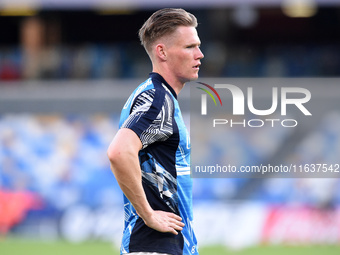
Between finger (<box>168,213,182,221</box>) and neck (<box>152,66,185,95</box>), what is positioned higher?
neck (<box>152,66,185,95</box>)

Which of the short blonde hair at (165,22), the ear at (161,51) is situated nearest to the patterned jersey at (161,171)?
the ear at (161,51)

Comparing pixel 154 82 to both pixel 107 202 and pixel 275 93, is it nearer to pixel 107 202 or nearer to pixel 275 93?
pixel 107 202

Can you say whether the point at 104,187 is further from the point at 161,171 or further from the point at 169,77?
the point at 161,171

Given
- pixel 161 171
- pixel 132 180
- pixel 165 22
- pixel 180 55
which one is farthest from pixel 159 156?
pixel 165 22

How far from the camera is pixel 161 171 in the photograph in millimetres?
3371

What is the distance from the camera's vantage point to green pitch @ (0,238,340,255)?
9828 mm

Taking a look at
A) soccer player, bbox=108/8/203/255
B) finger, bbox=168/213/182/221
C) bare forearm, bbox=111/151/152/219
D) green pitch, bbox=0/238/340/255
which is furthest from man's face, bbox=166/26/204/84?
green pitch, bbox=0/238/340/255

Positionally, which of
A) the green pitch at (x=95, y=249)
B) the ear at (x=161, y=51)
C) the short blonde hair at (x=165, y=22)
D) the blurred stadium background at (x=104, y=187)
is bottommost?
the green pitch at (x=95, y=249)

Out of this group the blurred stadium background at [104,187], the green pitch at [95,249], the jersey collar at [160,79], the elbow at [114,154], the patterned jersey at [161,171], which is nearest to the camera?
the elbow at [114,154]

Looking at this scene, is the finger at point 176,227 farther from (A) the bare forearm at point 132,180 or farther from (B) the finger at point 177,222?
(A) the bare forearm at point 132,180

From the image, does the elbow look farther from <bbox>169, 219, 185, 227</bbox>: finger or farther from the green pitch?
the green pitch

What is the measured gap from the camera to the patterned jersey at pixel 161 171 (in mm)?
3338

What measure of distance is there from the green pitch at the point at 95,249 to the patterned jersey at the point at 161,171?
6.45 metres

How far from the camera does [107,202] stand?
10703mm
